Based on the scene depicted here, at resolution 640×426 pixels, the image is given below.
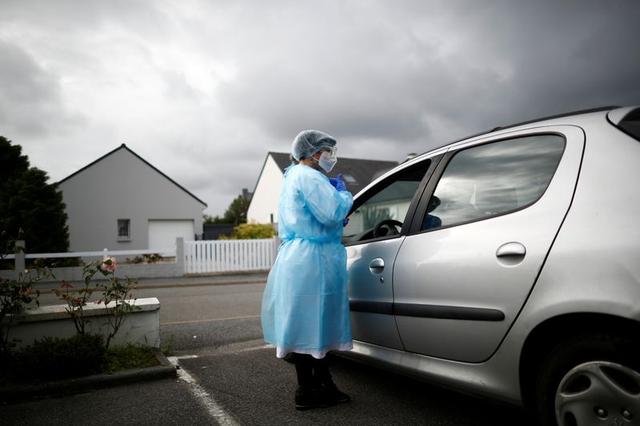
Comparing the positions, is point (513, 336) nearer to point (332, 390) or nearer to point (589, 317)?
point (589, 317)

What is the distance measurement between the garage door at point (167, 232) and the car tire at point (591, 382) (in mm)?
30306

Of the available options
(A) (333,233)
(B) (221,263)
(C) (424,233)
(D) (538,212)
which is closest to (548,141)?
(D) (538,212)

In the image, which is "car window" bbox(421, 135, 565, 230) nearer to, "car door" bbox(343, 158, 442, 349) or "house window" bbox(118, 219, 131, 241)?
"car door" bbox(343, 158, 442, 349)

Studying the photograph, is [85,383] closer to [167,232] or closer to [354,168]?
[167,232]

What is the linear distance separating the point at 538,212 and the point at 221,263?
15262 mm

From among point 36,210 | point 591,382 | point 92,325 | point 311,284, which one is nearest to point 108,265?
point 92,325

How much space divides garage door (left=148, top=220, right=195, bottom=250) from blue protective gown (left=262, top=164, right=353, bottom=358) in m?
28.8

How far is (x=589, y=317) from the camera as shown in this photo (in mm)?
2008

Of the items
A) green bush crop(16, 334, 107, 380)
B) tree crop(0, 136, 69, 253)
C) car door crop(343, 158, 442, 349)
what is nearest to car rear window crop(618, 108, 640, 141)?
car door crop(343, 158, 442, 349)

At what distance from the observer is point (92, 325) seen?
166 inches

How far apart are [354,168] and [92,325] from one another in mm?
33715

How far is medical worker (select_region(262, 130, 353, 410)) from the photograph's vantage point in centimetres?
315

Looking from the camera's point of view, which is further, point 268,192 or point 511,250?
point 268,192

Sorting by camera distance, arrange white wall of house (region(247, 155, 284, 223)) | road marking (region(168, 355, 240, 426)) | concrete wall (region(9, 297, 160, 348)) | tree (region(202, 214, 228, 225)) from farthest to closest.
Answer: tree (region(202, 214, 228, 225)) → white wall of house (region(247, 155, 284, 223)) → concrete wall (region(9, 297, 160, 348)) → road marking (region(168, 355, 240, 426))
